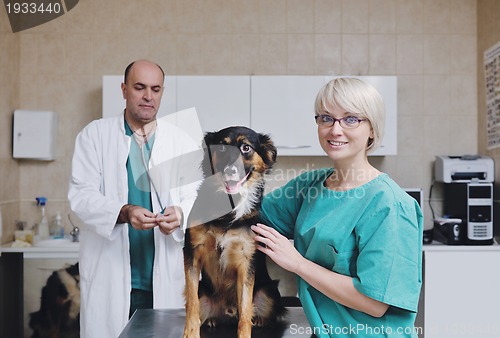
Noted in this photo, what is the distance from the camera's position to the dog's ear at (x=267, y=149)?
A: 1.32 m

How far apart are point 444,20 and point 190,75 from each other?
1.78 metres

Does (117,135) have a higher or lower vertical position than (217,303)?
higher

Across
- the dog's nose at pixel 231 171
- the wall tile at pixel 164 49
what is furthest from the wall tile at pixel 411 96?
the dog's nose at pixel 231 171

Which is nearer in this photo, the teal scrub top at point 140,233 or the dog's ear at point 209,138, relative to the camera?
the dog's ear at point 209,138

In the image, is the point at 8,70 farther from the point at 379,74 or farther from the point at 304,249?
the point at 304,249

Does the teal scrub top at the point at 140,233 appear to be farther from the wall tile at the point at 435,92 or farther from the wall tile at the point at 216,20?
the wall tile at the point at 435,92

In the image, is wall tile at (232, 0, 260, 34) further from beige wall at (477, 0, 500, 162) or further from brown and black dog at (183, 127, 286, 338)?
brown and black dog at (183, 127, 286, 338)

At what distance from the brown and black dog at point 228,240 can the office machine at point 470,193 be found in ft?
7.04

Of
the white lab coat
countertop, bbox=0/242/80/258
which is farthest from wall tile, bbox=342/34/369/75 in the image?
countertop, bbox=0/242/80/258

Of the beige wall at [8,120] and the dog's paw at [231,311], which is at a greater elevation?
the beige wall at [8,120]

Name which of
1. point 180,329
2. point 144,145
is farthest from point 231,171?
point 144,145

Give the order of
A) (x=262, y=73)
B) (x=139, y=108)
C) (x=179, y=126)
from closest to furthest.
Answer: (x=139, y=108)
(x=179, y=126)
(x=262, y=73)

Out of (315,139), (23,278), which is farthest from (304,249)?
(23,278)

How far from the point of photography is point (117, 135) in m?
1.83
